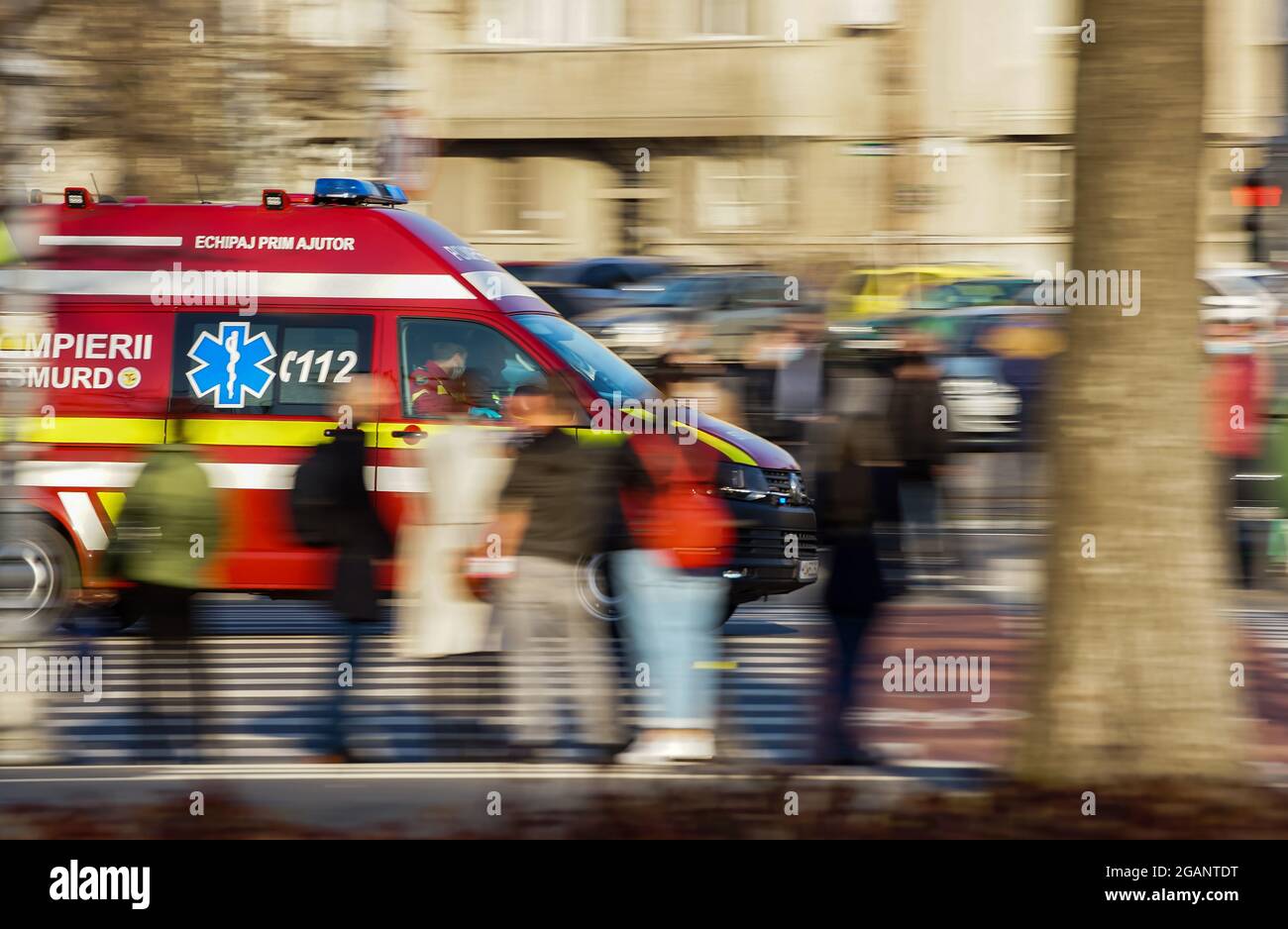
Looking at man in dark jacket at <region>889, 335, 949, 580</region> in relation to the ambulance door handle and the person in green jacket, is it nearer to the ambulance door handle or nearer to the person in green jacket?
the ambulance door handle

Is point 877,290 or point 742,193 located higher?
point 742,193

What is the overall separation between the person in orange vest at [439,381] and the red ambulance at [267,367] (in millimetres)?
16

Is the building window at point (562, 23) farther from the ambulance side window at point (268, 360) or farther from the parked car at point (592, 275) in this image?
the ambulance side window at point (268, 360)

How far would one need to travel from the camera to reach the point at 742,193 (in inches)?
1526

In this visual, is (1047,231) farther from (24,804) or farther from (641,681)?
(24,804)

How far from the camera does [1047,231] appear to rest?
38.5m

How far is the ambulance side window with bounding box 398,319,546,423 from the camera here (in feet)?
36.3

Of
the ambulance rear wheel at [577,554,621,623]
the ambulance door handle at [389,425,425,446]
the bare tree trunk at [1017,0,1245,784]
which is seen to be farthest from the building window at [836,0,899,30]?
the bare tree trunk at [1017,0,1245,784]

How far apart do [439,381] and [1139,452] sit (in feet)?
17.8

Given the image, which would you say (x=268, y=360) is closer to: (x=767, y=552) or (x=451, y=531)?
(x=451, y=531)

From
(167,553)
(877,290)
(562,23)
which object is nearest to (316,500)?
(167,553)

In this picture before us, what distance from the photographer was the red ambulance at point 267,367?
11195 mm

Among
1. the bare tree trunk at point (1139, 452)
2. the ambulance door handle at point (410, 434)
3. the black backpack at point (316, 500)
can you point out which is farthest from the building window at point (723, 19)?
the bare tree trunk at point (1139, 452)
